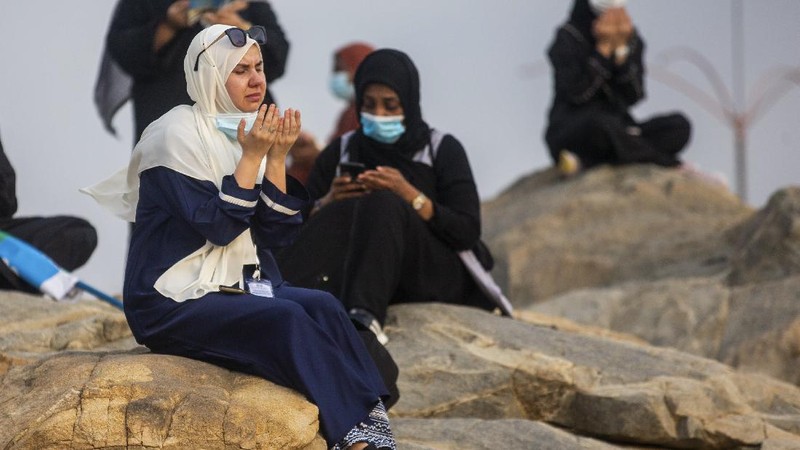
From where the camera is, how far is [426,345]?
7.39 m

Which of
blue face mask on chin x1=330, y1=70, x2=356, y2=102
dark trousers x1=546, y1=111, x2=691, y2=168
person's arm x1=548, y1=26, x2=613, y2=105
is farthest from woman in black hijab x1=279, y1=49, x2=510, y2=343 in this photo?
dark trousers x1=546, y1=111, x2=691, y2=168

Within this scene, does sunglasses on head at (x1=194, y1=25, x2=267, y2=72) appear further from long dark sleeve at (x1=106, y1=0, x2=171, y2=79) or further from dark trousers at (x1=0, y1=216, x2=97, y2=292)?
dark trousers at (x1=0, y1=216, x2=97, y2=292)

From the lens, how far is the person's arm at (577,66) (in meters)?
11.5

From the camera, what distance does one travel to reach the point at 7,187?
623 centimetres

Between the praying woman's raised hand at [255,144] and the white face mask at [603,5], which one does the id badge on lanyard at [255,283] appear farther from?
the white face mask at [603,5]

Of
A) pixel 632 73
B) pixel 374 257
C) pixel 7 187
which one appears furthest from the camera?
pixel 632 73

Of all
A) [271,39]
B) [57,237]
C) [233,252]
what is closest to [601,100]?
[271,39]

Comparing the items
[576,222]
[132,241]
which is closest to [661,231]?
[576,222]

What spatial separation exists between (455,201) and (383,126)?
1.52 feet

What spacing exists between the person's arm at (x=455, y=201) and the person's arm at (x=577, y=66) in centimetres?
397

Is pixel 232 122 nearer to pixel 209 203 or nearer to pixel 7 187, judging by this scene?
pixel 209 203

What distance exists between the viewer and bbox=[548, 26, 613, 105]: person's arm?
11547mm

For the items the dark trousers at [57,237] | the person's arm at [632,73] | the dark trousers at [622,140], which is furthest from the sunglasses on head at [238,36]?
the dark trousers at [622,140]

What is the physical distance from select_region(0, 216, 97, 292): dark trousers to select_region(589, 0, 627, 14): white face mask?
15.6 feet
